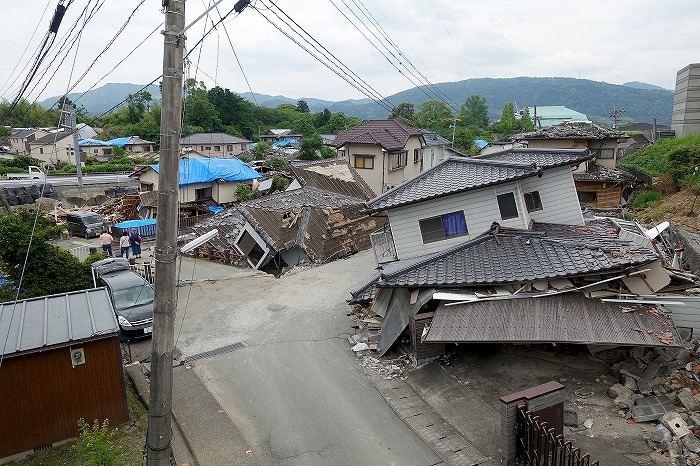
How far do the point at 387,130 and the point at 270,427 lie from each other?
31404mm

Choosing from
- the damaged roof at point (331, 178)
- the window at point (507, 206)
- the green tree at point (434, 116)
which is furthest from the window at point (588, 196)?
the green tree at point (434, 116)

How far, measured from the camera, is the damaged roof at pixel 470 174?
498 inches

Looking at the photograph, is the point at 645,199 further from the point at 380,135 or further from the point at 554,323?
the point at 554,323

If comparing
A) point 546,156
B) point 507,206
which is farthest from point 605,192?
point 507,206

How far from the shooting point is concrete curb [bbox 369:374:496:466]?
8023 millimetres

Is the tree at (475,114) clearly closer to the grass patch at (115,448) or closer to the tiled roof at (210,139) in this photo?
the tiled roof at (210,139)

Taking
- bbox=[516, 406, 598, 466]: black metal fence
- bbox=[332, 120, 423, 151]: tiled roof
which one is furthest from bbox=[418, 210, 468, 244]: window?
bbox=[332, 120, 423, 151]: tiled roof

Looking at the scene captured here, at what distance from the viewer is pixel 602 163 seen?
30125 millimetres

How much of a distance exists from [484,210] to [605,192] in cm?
1850

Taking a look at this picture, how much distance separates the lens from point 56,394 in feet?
26.9

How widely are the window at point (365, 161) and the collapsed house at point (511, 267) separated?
2035 cm

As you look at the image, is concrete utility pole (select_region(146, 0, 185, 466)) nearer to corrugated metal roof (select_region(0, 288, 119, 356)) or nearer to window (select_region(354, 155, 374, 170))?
corrugated metal roof (select_region(0, 288, 119, 356))

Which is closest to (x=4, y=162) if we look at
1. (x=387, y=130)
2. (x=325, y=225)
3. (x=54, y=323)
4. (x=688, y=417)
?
(x=387, y=130)

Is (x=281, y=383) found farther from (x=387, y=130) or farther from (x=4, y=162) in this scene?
(x=4, y=162)
